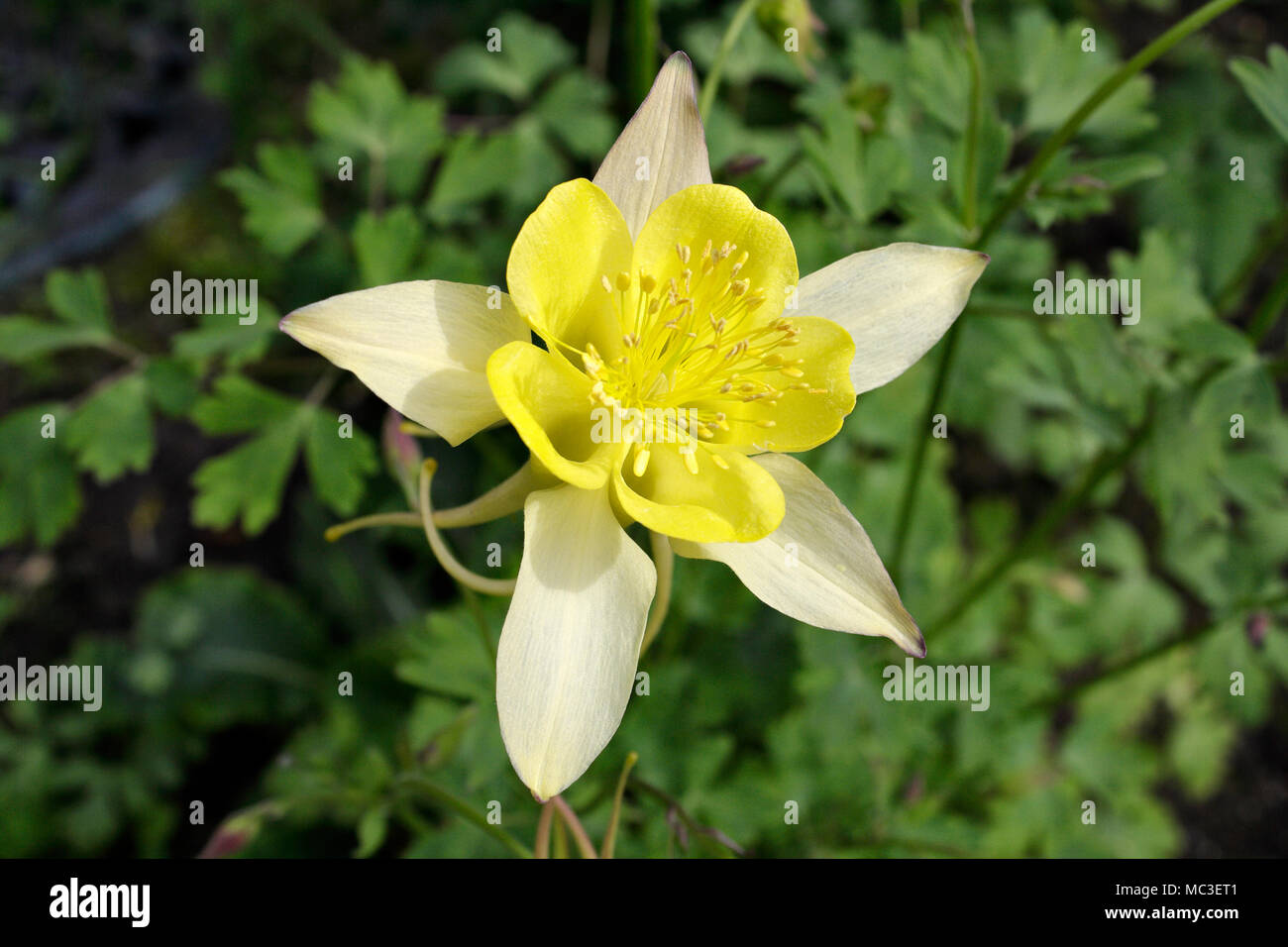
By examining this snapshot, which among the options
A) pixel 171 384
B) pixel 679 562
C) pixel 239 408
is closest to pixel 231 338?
pixel 239 408

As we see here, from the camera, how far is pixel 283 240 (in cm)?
239

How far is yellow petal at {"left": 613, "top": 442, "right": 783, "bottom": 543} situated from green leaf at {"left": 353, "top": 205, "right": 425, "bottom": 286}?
988mm

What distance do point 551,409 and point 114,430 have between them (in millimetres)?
1360

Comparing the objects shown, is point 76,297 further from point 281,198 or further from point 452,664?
point 452,664

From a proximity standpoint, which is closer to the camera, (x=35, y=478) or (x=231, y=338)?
(x=231, y=338)

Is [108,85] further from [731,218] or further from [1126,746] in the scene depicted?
[1126,746]

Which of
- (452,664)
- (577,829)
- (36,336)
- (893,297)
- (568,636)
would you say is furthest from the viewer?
(36,336)

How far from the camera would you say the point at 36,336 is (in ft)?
7.86

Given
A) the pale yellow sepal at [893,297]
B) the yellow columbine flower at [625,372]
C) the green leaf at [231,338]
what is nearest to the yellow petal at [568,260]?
the yellow columbine flower at [625,372]

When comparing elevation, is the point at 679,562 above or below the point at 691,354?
below

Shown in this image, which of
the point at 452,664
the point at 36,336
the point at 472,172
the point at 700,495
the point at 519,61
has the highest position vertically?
the point at 519,61

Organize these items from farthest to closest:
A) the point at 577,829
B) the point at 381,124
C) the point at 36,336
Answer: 1. the point at 381,124
2. the point at 36,336
3. the point at 577,829

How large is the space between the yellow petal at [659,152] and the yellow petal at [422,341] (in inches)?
9.2
